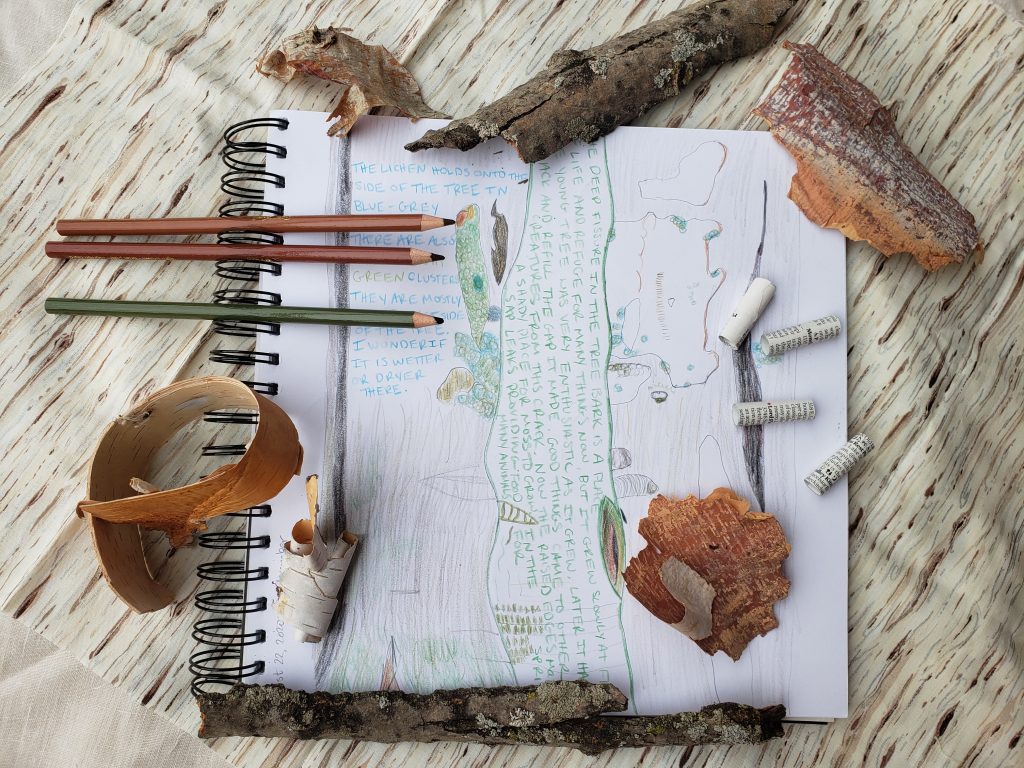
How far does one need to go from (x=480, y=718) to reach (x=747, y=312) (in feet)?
1.93

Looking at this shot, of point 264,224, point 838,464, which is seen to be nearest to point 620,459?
point 838,464

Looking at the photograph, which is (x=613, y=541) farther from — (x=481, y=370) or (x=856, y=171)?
(x=856, y=171)

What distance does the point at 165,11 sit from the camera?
3.22ft

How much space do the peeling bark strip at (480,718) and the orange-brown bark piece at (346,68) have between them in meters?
0.70

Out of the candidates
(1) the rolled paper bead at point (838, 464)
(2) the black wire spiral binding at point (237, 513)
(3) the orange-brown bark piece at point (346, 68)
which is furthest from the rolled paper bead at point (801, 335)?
(2) the black wire spiral binding at point (237, 513)

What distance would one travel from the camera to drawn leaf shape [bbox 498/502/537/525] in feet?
3.01

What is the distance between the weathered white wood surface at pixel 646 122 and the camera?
36.4 inches

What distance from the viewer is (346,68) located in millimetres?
926

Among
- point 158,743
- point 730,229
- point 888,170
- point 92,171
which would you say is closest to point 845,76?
point 888,170

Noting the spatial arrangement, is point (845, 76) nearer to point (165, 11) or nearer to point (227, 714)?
point (165, 11)

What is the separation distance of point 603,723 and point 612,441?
0.34 meters

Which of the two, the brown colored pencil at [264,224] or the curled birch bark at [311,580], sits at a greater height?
the brown colored pencil at [264,224]

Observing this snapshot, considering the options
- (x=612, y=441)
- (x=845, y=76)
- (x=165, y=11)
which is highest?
(x=845, y=76)

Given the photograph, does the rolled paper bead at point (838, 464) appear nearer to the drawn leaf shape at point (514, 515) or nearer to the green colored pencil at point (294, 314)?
the drawn leaf shape at point (514, 515)
